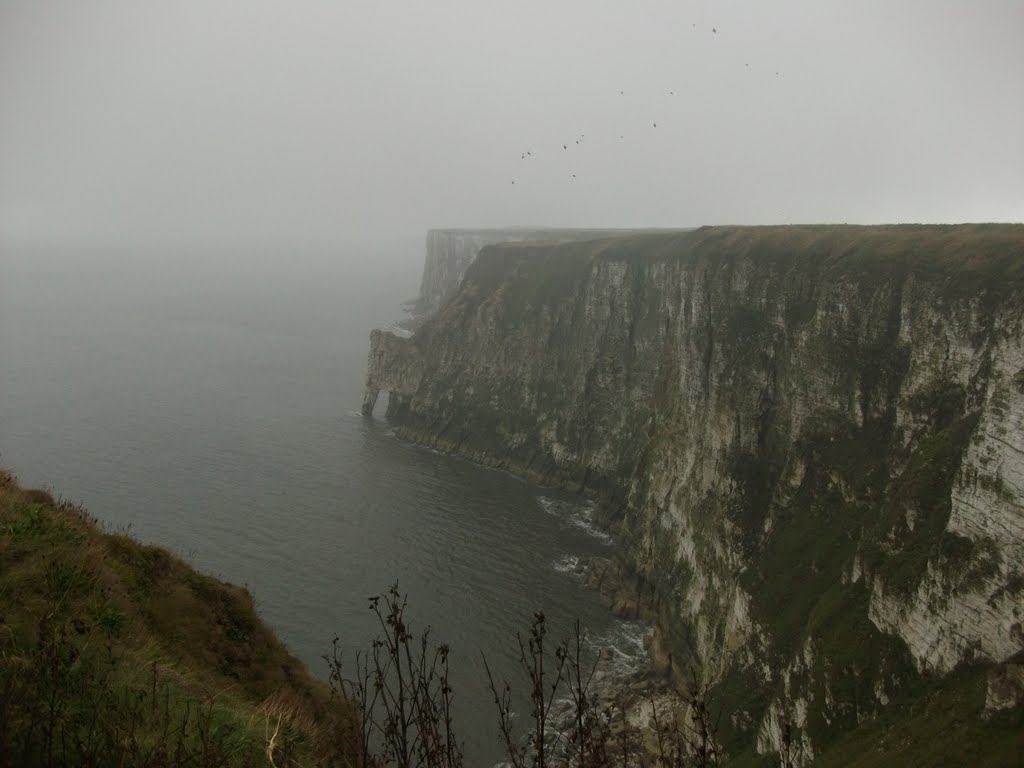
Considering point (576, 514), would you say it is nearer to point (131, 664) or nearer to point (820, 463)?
point (820, 463)

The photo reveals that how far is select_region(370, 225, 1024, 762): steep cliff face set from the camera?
30.9 metres

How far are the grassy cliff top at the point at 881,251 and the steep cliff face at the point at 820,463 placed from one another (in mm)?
208

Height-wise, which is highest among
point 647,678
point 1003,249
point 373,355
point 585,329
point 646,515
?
point 1003,249

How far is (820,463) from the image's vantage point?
1820 inches

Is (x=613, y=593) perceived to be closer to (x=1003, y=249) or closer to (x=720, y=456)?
(x=720, y=456)

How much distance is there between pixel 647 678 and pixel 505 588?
1552cm

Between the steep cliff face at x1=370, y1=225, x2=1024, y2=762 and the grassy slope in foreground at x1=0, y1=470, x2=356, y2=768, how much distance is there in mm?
27023

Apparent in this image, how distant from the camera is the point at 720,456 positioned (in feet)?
182

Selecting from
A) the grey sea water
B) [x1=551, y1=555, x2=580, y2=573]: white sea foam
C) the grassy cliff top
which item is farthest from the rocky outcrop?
[x1=551, y1=555, x2=580, y2=573]: white sea foam

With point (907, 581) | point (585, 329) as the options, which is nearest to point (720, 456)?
point (907, 581)

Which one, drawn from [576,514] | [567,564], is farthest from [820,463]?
[576,514]

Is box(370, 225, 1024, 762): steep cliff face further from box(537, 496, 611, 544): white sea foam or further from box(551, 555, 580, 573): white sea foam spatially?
box(551, 555, 580, 573): white sea foam

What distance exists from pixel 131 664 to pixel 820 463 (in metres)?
44.4

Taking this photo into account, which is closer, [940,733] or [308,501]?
[940,733]
